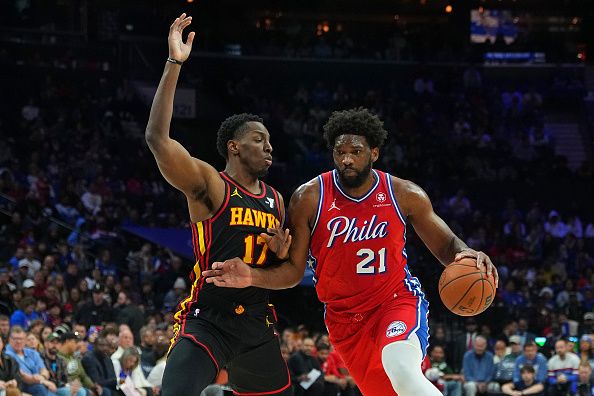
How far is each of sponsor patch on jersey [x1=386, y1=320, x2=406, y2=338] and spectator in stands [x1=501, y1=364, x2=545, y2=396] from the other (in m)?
7.52

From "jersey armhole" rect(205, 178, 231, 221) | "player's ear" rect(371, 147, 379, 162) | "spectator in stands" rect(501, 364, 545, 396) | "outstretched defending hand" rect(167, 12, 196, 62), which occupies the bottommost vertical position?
"spectator in stands" rect(501, 364, 545, 396)

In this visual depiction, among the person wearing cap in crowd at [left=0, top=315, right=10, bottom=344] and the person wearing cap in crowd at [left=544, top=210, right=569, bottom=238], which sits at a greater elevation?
the person wearing cap in crowd at [left=544, top=210, right=569, bottom=238]

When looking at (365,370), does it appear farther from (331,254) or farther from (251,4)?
(251,4)

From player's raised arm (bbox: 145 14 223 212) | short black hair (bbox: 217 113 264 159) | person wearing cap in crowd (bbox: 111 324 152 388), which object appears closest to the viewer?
player's raised arm (bbox: 145 14 223 212)

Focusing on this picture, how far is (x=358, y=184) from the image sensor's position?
6168 millimetres

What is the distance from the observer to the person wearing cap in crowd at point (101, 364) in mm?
11383

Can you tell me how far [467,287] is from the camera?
5785 mm

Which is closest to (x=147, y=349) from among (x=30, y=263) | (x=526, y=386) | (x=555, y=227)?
(x=30, y=263)

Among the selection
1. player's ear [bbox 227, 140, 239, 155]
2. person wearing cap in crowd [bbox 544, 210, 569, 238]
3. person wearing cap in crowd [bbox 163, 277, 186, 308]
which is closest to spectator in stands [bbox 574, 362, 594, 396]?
person wearing cap in crowd [bbox 163, 277, 186, 308]

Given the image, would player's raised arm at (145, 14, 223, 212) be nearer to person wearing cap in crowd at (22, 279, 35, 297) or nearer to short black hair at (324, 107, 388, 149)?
short black hair at (324, 107, 388, 149)

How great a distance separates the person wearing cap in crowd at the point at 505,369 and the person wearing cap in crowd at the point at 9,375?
21.0ft

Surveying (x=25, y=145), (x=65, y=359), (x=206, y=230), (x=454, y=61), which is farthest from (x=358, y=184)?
(x=454, y=61)

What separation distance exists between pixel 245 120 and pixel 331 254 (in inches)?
41.4

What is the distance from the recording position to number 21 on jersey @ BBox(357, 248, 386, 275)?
6.08m
